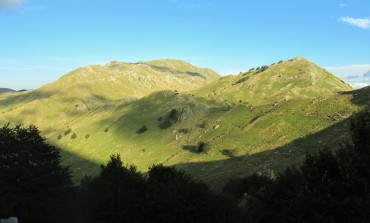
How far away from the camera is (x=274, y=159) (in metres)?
54.5

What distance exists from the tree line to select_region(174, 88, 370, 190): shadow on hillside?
27.1 feet

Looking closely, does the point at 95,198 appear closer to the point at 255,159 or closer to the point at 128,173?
the point at 128,173

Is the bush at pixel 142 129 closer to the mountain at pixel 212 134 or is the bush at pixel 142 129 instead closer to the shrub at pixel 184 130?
the mountain at pixel 212 134

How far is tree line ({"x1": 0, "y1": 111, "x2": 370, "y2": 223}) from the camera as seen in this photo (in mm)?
24094

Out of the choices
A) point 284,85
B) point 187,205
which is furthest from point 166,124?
point 284,85

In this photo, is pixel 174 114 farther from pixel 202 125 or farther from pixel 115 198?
pixel 115 198

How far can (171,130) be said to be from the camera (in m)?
94.6

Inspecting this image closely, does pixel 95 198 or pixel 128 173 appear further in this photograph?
pixel 128 173

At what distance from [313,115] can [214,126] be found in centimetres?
2407

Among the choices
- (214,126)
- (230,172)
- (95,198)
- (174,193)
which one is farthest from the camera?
(214,126)

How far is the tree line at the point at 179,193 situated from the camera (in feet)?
79.0

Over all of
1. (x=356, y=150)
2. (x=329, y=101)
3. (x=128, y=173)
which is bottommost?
(x=128, y=173)

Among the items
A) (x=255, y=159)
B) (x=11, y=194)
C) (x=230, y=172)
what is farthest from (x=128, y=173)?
(x=255, y=159)

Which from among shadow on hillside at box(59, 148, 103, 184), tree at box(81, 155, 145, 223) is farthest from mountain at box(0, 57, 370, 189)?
tree at box(81, 155, 145, 223)
